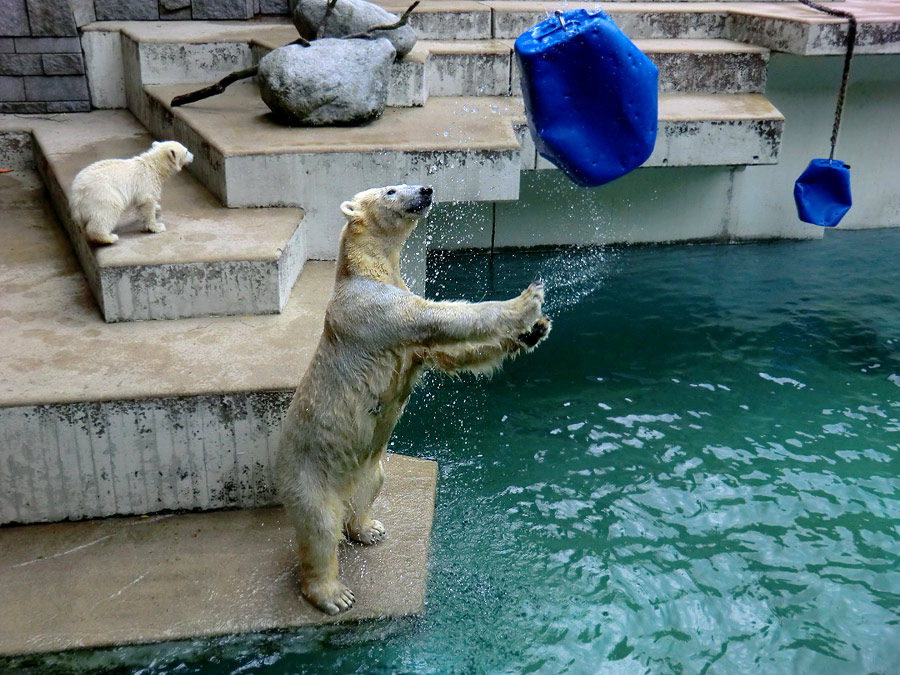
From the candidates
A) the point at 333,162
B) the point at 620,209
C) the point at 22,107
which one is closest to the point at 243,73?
the point at 333,162

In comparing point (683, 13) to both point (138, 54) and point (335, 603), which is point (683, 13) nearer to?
point (138, 54)

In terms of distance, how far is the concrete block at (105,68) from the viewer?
7715 mm

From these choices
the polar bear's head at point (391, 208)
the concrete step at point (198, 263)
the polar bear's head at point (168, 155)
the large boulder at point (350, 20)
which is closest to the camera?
the polar bear's head at point (391, 208)

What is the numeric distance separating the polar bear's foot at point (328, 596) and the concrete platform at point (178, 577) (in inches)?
1.3

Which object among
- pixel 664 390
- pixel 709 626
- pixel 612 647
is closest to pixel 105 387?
pixel 612 647

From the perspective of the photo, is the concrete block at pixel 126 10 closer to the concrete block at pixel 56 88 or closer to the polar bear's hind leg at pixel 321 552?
the concrete block at pixel 56 88

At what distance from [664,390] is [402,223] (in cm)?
282

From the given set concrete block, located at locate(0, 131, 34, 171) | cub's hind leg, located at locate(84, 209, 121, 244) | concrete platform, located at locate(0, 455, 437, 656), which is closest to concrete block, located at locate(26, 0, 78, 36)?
concrete block, located at locate(0, 131, 34, 171)

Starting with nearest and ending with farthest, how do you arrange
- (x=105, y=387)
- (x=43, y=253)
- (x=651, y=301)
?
A: (x=105, y=387)
(x=43, y=253)
(x=651, y=301)

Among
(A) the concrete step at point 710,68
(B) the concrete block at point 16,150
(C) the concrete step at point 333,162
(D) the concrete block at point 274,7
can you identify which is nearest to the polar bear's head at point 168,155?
(C) the concrete step at point 333,162

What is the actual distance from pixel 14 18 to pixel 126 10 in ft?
3.60

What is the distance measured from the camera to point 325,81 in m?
6.00

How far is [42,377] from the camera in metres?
Answer: 4.04

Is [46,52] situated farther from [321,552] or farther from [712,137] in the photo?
[321,552]
